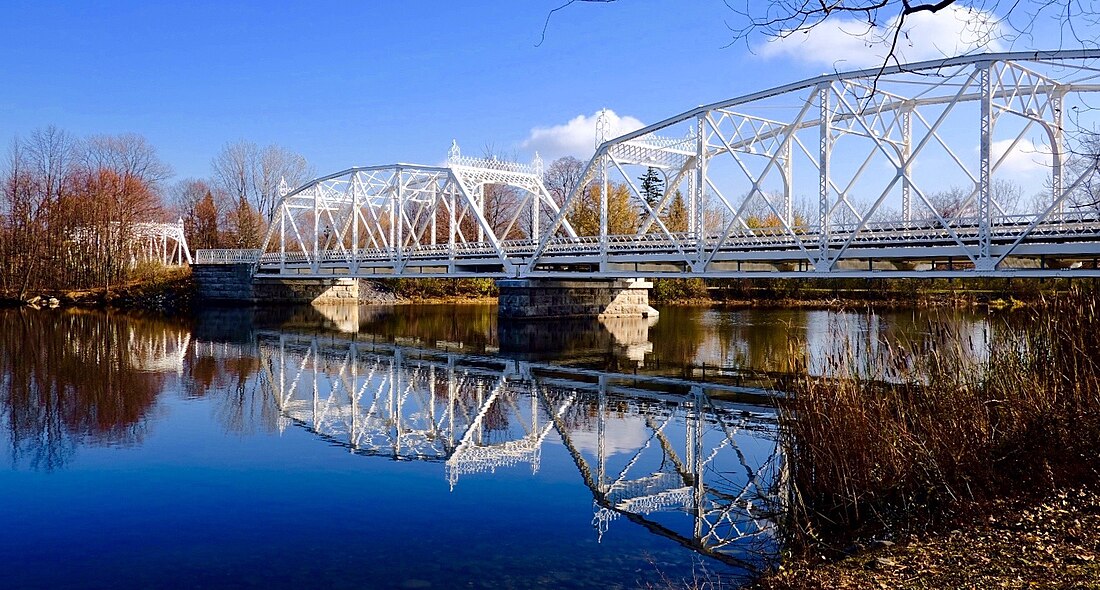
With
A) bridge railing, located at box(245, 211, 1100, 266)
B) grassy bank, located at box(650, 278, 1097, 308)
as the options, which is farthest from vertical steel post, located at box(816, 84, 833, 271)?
grassy bank, located at box(650, 278, 1097, 308)

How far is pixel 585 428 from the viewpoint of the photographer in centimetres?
1481

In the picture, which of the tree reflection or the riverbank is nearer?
the riverbank

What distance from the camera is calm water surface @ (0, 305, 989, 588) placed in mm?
7941

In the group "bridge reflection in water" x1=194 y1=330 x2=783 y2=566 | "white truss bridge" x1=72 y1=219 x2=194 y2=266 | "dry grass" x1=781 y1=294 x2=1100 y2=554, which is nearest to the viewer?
"dry grass" x1=781 y1=294 x2=1100 y2=554

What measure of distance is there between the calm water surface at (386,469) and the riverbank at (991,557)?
1189 mm

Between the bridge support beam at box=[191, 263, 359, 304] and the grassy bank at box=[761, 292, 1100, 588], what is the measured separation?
179ft

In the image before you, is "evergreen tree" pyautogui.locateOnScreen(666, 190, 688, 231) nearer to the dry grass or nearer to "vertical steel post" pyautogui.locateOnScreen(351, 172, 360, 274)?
"vertical steel post" pyautogui.locateOnScreen(351, 172, 360, 274)

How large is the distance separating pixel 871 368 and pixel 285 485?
7694mm

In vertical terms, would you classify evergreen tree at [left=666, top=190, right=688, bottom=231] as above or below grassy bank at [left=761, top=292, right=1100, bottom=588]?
above

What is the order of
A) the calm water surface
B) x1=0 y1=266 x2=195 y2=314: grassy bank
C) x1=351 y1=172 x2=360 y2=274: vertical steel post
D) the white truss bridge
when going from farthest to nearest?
the white truss bridge
x1=0 y1=266 x2=195 y2=314: grassy bank
x1=351 y1=172 x2=360 y2=274: vertical steel post
the calm water surface

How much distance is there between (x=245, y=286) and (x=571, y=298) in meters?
29.9

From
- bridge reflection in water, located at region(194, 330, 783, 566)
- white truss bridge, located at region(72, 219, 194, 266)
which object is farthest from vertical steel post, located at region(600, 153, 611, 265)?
white truss bridge, located at region(72, 219, 194, 266)

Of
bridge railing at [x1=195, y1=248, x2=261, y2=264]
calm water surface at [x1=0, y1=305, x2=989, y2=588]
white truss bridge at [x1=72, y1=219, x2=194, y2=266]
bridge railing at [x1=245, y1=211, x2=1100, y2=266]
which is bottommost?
→ calm water surface at [x1=0, y1=305, x2=989, y2=588]

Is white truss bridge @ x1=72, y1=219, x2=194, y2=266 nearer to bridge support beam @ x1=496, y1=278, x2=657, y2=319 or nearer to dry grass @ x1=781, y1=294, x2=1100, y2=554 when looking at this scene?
bridge support beam @ x1=496, y1=278, x2=657, y2=319
